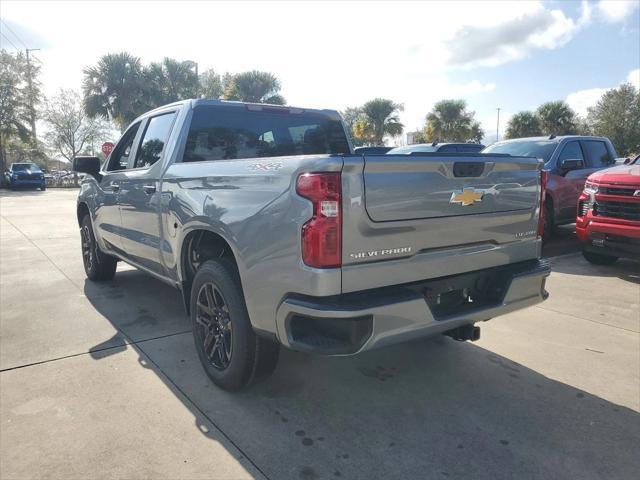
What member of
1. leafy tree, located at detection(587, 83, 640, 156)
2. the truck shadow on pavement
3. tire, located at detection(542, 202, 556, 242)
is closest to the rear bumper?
the truck shadow on pavement

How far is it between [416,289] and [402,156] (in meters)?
0.72

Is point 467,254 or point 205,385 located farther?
point 205,385

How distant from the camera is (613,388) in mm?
3199

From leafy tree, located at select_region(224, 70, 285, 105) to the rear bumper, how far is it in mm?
30900

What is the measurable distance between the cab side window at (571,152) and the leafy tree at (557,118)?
99.6 feet

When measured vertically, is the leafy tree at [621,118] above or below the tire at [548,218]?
above

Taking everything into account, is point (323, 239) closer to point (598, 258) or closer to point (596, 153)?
point (598, 258)

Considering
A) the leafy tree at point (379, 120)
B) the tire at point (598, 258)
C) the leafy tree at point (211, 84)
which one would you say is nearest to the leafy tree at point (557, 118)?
the leafy tree at point (379, 120)

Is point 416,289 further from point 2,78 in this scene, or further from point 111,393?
point 2,78

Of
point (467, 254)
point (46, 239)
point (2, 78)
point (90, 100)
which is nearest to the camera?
point (467, 254)

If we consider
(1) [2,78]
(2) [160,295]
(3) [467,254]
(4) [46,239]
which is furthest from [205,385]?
(1) [2,78]

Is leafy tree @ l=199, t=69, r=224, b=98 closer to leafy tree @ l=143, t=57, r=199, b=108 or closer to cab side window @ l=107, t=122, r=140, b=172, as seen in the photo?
leafy tree @ l=143, t=57, r=199, b=108

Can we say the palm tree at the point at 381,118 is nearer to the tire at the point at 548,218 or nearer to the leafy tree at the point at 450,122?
the leafy tree at the point at 450,122

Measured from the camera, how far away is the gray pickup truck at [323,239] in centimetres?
227
